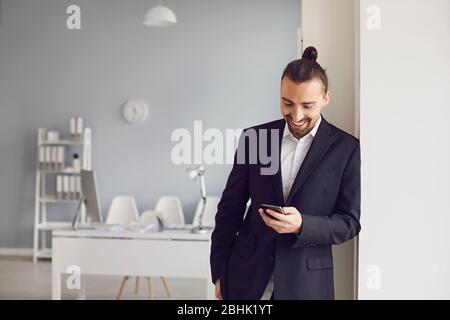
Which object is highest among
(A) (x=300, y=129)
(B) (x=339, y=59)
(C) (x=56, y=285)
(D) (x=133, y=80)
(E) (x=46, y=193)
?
(D) (x=133, y=80)

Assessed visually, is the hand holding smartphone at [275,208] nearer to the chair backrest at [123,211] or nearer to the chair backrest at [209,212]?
the chair backrest at [209,212]

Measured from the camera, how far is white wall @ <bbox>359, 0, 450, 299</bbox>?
190 centimetres

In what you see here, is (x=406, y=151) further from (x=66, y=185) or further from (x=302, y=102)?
(x=66, y=185)

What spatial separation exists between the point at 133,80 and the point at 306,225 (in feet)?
19.2

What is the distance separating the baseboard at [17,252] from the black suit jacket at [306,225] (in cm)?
621

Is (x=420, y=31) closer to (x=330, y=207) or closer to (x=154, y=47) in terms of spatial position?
(x=330, y=207)

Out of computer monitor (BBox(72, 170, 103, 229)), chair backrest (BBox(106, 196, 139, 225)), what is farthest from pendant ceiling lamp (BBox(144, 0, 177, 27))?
chair backrest (BBox(106, 196, 139, 225))

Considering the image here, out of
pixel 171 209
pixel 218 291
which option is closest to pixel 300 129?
pixel 218 291

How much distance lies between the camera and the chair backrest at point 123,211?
6910 mm

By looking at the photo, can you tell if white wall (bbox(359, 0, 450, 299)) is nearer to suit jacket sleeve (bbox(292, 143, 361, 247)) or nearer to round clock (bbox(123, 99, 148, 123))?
suit jacket sleeve (bbox(292, 143, 361, 247))

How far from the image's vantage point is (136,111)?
725 cm

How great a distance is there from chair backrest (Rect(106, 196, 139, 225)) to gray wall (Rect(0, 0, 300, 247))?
0.30 m

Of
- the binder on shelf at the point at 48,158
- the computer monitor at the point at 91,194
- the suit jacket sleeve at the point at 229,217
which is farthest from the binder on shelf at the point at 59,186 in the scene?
the suit jacket sleeve at the point at 229,217

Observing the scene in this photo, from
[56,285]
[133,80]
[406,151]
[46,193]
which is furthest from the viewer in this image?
[46,193]
